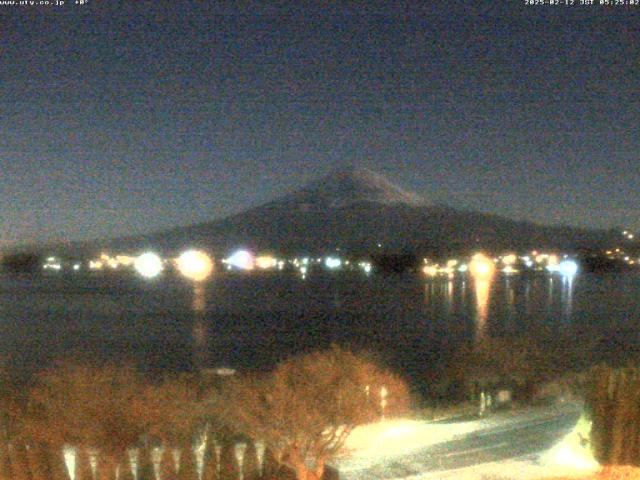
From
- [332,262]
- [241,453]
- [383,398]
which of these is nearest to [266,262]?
[332,262]

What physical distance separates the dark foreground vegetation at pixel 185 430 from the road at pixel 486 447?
0.56m

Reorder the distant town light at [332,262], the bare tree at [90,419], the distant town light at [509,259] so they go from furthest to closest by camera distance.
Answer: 1. the distant town light at [509,259]
2. the distant town light at [332,262]
3. the bare tree at [90,419]

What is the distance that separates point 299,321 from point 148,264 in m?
57.0

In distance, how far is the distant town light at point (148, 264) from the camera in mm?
88300

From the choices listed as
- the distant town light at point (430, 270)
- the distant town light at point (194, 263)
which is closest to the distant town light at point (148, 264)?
the distant town light at point (194, 263)

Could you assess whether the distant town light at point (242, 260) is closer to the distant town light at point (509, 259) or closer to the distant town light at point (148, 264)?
the distant town light at point (148, 264)

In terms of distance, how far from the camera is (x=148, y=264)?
89.6 m

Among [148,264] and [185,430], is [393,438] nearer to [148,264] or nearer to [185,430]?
[185,430]

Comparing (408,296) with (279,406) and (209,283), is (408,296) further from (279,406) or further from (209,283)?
(279,406)

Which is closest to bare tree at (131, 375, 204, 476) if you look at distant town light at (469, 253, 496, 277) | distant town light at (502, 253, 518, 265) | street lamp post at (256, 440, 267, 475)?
street lamp post at (256, 440, 267, 475)

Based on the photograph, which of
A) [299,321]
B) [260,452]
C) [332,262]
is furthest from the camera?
[332,262]

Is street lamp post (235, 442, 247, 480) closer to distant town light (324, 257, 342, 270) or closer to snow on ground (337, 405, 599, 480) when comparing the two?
snow on ground (337, 405, 599, 480)

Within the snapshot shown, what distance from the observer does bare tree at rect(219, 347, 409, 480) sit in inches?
238

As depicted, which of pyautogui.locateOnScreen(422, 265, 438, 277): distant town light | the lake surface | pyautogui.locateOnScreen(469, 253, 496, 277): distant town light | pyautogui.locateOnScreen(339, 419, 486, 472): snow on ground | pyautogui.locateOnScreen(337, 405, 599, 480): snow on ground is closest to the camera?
pyautogui.locateOnScreen(337, 405, 599, 480): snow on ground
